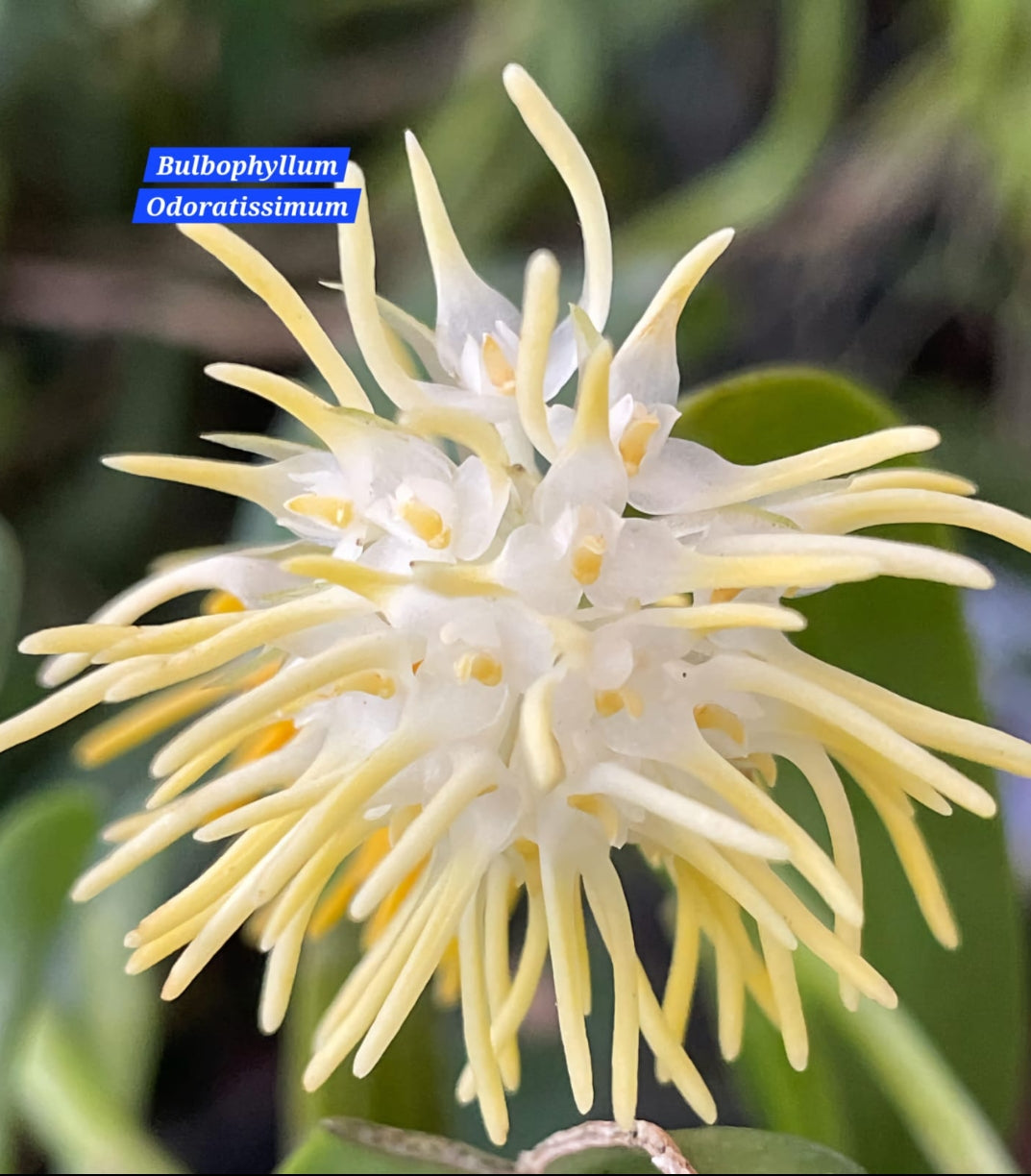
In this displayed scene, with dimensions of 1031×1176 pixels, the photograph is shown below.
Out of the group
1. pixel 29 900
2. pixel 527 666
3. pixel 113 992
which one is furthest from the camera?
pixel 113 992

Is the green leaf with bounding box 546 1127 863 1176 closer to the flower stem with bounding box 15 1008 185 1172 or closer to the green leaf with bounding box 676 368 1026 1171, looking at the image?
the green leaf with bounding box 676 368 1026 1171

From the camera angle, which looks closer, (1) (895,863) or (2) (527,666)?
(2) (527,666)

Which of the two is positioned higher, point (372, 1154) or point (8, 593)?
point (8, 593)

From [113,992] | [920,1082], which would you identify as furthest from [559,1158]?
[113,992]

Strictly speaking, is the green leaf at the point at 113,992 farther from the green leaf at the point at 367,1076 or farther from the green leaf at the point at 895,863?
the green leaf at the point at 895,863

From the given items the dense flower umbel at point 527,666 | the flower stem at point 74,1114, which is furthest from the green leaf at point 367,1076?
the dense flower umbel at point 527,666

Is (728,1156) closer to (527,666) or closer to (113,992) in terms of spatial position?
(527,666)
